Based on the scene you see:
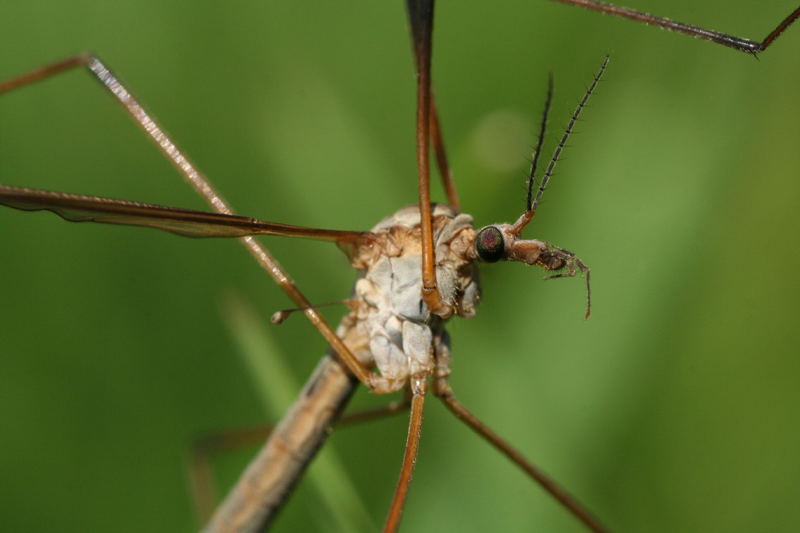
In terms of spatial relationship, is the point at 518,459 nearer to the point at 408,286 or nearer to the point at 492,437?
the point at 492,437

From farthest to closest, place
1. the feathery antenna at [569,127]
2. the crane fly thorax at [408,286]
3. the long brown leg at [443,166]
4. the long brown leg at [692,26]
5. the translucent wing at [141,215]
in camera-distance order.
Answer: the long brown leg at [443,166], the crane fly thorax at [408,286], the long brown leg at [692,26], the feathery antenna at [569,127], the translucent wing at [141,215]

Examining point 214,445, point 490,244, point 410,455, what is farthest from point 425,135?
point 214,445

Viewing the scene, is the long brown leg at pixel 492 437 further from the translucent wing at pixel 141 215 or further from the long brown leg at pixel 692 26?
the long brown leg at pixel 692 26

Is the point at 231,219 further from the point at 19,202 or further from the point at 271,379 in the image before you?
the point at 271,379

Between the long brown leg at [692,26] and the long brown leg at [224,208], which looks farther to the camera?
the long brown leg at [224,208]

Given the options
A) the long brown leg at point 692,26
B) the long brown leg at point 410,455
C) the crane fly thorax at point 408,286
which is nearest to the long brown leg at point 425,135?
the crane fly thorax at point 408,286

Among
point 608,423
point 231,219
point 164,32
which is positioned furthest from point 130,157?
point 608,423
